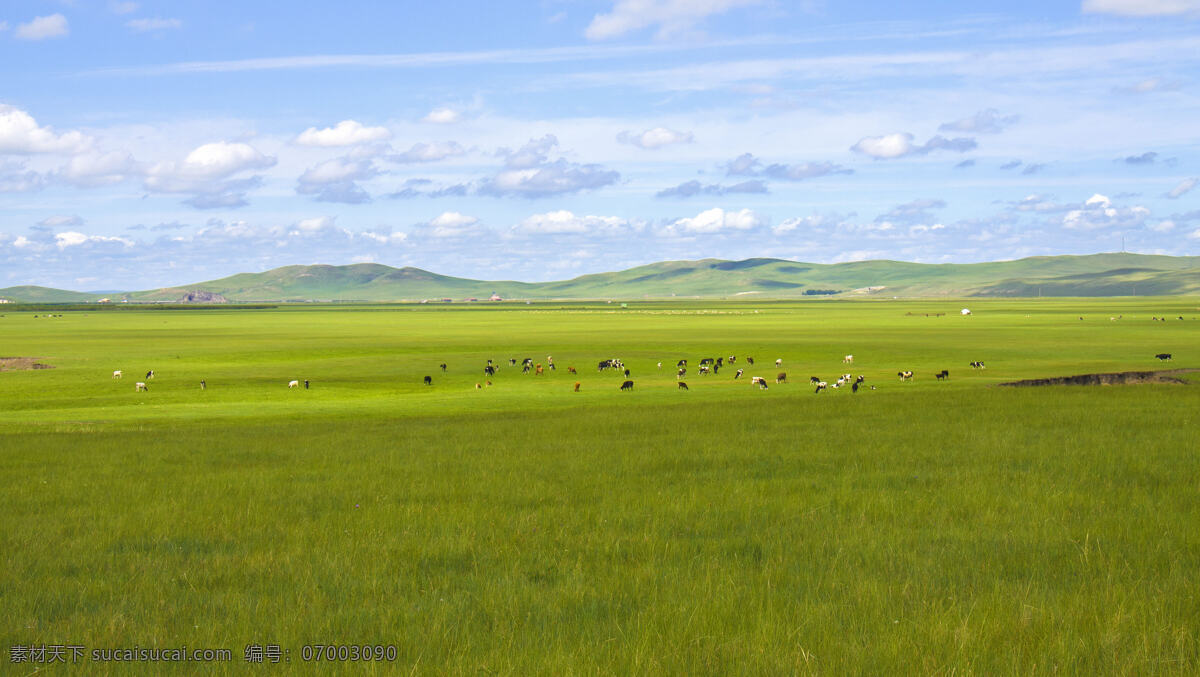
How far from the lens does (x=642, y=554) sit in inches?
422

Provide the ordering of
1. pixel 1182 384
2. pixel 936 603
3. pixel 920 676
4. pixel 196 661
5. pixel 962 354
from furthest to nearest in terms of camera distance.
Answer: pixel 962 354, pixel 1182 384, pixel 936 603, pixel 196 661, pixel 920 676

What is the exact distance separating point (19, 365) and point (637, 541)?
6822 centimetres

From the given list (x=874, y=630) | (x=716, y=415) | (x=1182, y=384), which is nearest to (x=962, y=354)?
(x=1182, y=384)

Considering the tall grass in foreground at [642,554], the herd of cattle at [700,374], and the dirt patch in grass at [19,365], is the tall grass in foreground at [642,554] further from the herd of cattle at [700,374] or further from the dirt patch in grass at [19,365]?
the dirt patch in grass at [19,365]

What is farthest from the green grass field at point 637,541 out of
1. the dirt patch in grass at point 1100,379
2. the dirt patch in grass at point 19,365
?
the dirt patch in grass at point 19,365

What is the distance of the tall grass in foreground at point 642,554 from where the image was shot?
754 centimetres

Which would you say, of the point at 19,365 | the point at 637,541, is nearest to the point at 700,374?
the point at 19,365

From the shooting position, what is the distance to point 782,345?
84.5 m

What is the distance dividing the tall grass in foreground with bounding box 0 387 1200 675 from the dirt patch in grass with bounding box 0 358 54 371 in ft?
162

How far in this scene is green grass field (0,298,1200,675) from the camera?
7578 mm

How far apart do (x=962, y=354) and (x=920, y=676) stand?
228ft

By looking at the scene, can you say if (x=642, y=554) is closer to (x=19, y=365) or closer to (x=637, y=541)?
(x=637, y=541)

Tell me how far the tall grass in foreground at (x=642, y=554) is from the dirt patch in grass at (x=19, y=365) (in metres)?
49.5

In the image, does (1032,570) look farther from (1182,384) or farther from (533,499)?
(1182,384)
